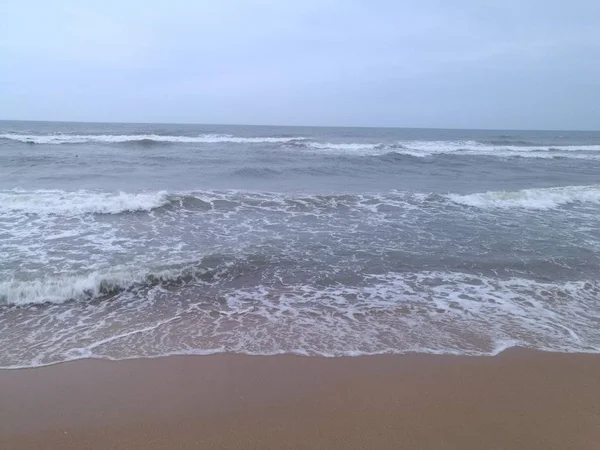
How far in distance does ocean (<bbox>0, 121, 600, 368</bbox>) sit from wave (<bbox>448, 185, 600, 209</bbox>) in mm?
97

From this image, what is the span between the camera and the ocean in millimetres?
4566

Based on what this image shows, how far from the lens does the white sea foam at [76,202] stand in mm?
10102

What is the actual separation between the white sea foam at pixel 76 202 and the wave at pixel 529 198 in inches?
399

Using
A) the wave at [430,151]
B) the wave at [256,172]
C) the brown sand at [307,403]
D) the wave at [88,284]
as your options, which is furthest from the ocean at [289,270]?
the wave at [430,151]

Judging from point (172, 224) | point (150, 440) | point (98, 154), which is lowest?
point (150, 440)

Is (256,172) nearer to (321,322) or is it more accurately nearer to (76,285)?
(76,285)

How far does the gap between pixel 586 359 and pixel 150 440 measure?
4638 mm

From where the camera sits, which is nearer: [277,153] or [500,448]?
[500,448]

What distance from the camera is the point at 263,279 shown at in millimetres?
6332

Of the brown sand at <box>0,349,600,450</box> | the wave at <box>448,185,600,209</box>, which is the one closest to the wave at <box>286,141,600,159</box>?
the wave at <box>448,185,600,209</box>

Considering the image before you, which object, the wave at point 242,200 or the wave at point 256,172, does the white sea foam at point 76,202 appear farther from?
the wave at point 256,172

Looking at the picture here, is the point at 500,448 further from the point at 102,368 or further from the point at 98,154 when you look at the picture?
the point at 98,154

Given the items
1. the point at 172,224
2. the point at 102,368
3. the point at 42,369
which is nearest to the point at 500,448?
the point at 102,368

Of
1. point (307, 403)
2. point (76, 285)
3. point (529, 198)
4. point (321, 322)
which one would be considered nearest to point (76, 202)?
point (76, 285)
